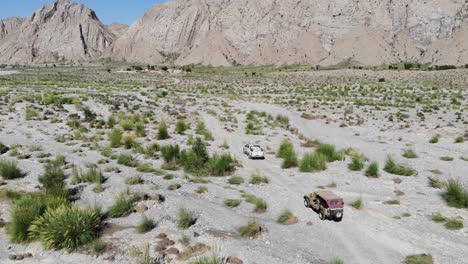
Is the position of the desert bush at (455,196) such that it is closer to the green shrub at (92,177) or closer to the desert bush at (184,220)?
the desert bush at (184,220)

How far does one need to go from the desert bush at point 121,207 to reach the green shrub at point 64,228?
103 centimetres

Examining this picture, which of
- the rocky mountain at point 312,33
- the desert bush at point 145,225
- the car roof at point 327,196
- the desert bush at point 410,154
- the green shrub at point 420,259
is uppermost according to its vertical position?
the rocky mountain at point 312,33

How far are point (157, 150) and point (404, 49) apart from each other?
131 metres

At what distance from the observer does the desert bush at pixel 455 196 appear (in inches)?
462

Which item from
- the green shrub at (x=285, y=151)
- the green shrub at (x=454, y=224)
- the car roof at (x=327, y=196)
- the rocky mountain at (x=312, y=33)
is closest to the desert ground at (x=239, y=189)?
the green shrub at (x=454, y=224)

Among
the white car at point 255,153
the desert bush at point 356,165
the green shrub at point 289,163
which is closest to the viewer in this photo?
the desert bush at point 356,165

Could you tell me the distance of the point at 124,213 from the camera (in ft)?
36.1

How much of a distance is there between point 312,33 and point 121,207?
139 metres

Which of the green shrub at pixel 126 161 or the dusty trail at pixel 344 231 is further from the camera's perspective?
the green shrub at pixel 126 161

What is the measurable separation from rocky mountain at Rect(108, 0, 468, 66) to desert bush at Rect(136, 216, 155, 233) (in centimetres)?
12761

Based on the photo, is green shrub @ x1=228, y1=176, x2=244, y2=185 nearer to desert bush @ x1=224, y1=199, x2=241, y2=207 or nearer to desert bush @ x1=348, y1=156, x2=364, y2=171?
desert bush @ x1=224, y1=199, x2=241, y2=207

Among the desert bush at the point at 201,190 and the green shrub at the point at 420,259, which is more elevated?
the desert bush at the point at 201,190

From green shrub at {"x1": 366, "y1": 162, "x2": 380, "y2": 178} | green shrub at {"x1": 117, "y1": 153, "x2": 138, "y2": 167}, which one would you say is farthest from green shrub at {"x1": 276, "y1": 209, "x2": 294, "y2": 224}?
green shrub at {"x1": 117, "y1": 153, "x2": 138, "y2": 167}

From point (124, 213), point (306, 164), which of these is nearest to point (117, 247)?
point (124, 213)
